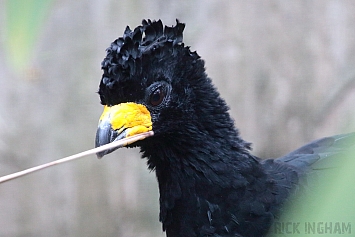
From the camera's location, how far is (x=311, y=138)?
13.0 feet

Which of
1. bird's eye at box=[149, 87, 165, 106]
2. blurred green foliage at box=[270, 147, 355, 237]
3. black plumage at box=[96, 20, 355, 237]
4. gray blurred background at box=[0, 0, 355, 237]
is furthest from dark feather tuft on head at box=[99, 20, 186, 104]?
gray blurred background at box=[0, 0, 355, 237]

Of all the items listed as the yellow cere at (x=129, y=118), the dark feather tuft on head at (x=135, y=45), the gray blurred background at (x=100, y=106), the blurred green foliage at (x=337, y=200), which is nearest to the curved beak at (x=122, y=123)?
the yellow cere at (x=129, y=118)

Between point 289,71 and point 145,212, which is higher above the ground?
point 289,71

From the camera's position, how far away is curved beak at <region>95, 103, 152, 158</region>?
1.81 metres

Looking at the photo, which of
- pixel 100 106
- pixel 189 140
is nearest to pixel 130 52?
pixel 189 140

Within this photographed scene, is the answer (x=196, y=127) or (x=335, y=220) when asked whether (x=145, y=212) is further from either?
(x=335, y=220)

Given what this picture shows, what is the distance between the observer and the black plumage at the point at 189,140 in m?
1.91

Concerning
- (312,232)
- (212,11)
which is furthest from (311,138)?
(312,232)

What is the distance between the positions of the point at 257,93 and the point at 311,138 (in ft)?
1.96

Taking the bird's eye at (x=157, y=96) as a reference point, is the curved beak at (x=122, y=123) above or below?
below

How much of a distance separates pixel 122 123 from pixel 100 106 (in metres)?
2.04

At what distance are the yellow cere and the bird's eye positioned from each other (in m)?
0.04

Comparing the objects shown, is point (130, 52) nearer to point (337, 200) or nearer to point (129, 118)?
point (129, 118)

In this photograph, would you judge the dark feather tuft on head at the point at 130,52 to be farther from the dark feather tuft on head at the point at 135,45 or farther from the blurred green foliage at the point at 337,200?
the blurred green foliage at the point at 337,200
